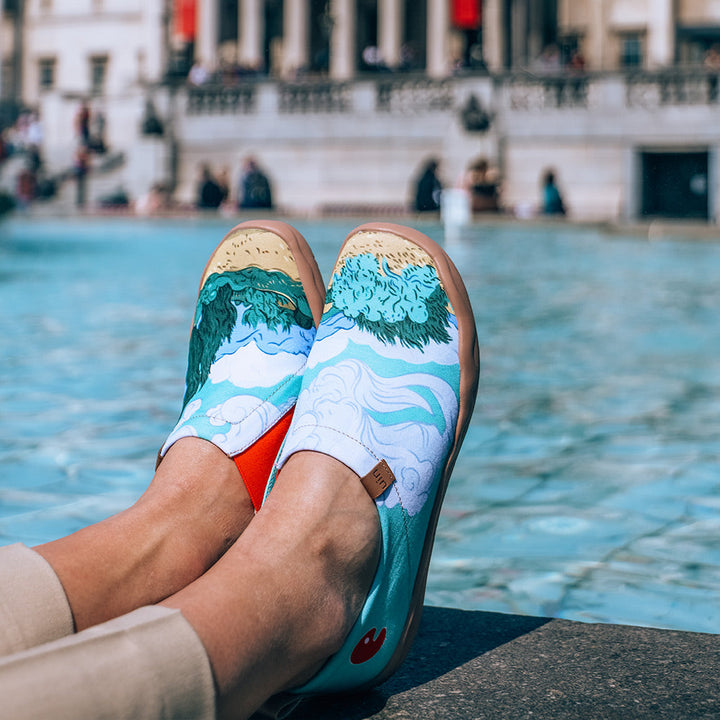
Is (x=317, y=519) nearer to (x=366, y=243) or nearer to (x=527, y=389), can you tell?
(x=366, y=243)

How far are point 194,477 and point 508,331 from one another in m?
5.98

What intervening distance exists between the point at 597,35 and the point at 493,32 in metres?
4.32

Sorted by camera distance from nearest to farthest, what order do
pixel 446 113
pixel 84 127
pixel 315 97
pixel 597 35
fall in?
1. pixel 446 113
2. pixel 315 97
3. pixel 84 127
4. pixel 597 35

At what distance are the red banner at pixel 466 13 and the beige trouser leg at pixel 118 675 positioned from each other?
42385 mm

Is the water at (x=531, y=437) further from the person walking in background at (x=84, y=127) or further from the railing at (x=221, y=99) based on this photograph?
the person walking in background at (x=84, y=127)

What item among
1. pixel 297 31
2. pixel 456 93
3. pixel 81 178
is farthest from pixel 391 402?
pixel 297 31

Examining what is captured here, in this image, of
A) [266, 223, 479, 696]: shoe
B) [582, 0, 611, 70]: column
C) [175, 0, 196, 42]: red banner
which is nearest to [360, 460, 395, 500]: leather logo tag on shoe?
[266, 223, 479, 696]: shoe

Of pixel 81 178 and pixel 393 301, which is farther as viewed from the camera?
pixel 81 178

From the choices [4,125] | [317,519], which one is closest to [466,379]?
[317,519]

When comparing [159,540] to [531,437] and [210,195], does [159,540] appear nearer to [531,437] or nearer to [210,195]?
[531,437]

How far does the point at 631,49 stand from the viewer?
46.8 metres

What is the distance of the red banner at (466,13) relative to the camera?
138ft

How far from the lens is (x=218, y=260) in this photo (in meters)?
2.49

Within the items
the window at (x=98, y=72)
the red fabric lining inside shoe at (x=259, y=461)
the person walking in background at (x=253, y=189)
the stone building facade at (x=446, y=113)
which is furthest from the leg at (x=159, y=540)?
the window at (x=98, y=72)
